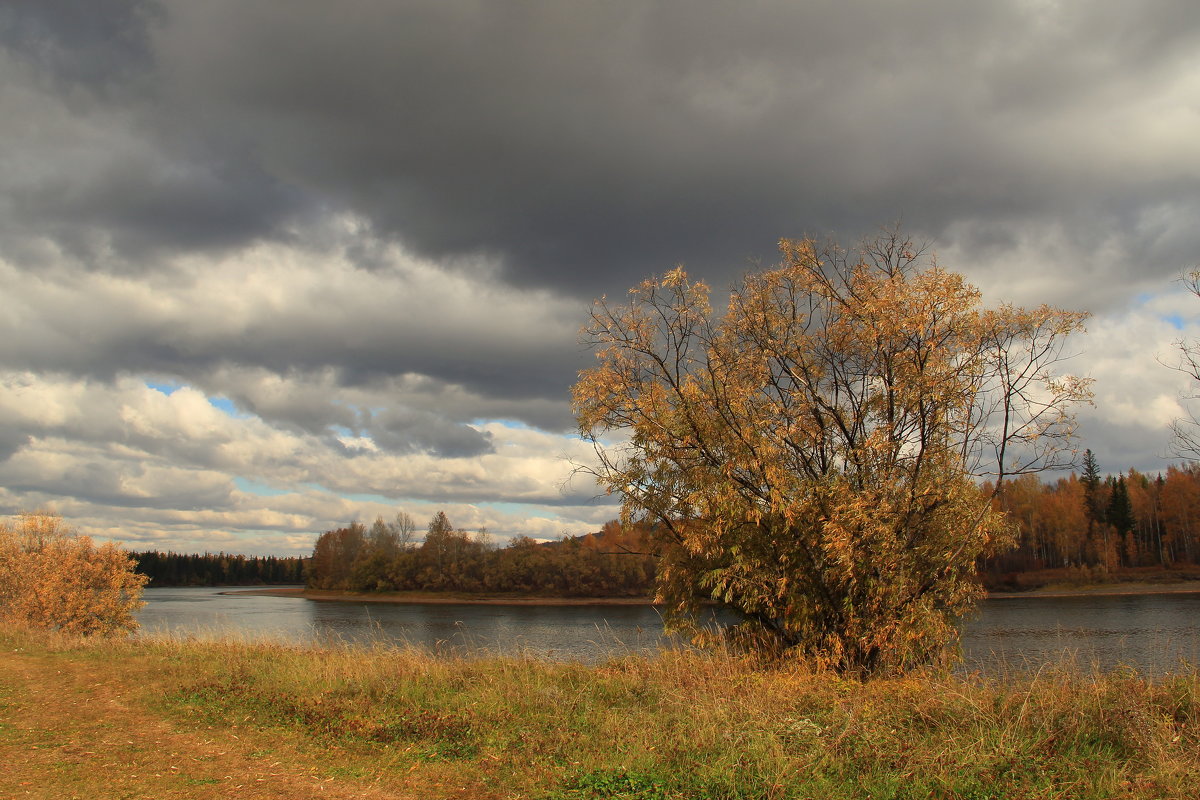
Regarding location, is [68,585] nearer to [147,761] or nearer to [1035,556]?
[147,761]

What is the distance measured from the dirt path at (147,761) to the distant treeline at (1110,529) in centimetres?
8952

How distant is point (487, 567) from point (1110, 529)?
78.4m

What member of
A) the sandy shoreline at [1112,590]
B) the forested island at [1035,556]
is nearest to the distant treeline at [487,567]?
the forested island at [1035,556]

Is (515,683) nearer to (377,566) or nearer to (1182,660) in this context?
(1182,660)

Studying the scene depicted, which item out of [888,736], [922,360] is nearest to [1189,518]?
[922,360]

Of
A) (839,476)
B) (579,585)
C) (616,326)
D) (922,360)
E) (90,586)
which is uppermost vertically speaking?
(616,326)

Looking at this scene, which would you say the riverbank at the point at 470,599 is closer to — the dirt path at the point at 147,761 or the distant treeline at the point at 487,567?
the distant treeline at the point at 487,567

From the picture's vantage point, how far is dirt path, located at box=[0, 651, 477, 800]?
709cm

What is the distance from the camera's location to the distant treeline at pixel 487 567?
88.8 metres

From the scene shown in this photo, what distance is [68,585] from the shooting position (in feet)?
90.1

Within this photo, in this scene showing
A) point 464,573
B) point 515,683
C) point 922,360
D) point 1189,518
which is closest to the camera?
point 515,683

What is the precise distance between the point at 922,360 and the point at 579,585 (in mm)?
79837

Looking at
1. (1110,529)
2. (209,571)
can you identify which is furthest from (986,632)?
(209,571)

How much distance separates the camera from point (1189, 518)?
88.1 m
